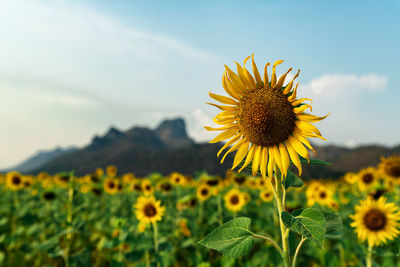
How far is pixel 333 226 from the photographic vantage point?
160cm

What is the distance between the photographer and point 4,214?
7.14 m

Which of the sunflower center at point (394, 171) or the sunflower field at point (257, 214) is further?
the sunflower center at point (394, 171)

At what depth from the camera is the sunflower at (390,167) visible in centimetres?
478

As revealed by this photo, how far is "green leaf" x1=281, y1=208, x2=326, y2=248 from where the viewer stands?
127cm

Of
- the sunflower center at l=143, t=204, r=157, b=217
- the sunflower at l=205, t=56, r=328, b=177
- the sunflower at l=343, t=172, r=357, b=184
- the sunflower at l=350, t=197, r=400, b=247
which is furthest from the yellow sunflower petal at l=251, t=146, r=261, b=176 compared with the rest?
the sunflower at l=343, t=172, r=357, b=184

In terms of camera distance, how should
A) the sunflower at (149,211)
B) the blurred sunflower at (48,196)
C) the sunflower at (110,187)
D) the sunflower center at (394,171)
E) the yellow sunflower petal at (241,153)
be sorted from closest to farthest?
the yellow sunflower petal at (241,153) < the sunflower at (149,211) < the sunflower center at (394,171) < the blurred sunflower at (48,196) < the sunflower at (110,187)

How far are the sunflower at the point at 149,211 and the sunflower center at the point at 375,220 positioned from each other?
2582mm

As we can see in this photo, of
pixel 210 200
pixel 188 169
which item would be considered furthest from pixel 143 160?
pixel 210 200

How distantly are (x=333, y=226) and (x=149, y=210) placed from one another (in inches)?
114

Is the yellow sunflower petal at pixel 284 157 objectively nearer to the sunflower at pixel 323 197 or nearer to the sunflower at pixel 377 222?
the sunflower at pixel 377 222

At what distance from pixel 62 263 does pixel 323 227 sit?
605cm

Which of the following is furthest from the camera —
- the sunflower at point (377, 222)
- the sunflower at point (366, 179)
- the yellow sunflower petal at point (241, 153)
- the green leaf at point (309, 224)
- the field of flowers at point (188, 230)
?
the sunflower at point (366, 179)

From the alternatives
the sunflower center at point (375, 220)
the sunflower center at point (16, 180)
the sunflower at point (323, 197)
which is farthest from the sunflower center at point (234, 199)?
the sunflower center at point (16, 180)

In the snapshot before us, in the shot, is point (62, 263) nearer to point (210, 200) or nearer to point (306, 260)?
point (210, 200)
